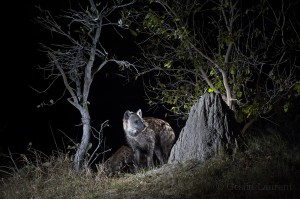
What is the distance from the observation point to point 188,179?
8273 mm

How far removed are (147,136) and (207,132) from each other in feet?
8.23

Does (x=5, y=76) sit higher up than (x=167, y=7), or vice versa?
(x=167, y=7)

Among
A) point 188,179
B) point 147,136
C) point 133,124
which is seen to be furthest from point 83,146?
point 188,179

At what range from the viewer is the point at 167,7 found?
37.5 ft

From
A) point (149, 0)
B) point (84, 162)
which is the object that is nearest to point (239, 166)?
point (84, 162)

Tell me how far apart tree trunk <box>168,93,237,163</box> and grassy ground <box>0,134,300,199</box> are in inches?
11.5

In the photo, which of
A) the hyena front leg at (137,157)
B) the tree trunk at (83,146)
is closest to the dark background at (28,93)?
the hyena front leg at (137,157)

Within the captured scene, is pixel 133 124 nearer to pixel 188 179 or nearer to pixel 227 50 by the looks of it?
pixel 227 50

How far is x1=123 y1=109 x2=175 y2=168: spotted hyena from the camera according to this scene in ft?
38.2

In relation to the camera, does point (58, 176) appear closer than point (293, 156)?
No

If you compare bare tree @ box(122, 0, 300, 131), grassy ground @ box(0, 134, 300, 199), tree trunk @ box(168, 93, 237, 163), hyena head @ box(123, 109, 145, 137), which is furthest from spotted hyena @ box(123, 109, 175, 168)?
tree trunk @ box(168, 93, 237, 163)

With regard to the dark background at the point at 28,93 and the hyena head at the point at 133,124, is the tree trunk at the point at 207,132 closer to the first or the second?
the hyena head at the point at 133,124

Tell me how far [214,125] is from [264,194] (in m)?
2.64

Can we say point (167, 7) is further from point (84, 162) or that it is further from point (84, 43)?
point (84, 162)
